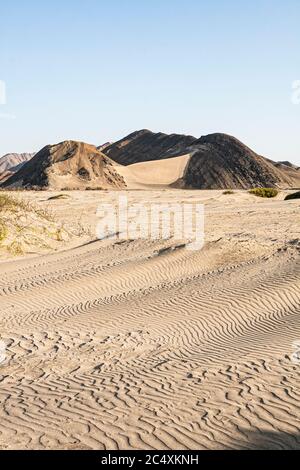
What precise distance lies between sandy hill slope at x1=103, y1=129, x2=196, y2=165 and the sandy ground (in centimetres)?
6521

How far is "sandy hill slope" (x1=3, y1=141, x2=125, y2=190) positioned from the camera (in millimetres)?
59406

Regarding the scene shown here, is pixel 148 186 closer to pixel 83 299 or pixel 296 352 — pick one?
pixel 83 299

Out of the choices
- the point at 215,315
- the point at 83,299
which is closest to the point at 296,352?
the point at 215,315

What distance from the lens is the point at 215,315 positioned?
33.8 feet

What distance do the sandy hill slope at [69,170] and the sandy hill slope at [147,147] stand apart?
1693cm

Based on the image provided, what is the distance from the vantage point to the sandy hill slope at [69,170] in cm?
5941

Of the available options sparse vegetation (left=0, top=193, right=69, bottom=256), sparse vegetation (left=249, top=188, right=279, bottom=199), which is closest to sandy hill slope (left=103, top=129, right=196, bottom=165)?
sparse vegetation (left=249, top=188, right=279, bottom=199)

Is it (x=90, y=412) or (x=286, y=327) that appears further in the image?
(x=286, y=327)

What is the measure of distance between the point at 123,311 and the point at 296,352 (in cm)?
431

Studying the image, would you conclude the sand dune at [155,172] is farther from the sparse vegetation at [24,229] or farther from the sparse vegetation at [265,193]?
the sparse vegetation at [24,229]

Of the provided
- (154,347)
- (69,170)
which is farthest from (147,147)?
(154,347)

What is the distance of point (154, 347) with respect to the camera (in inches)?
332

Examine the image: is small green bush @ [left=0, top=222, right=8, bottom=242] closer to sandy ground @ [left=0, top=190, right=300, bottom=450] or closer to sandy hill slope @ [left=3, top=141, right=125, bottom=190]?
sandy ground @ [left=0, top=190, right=300, bottom=450]
